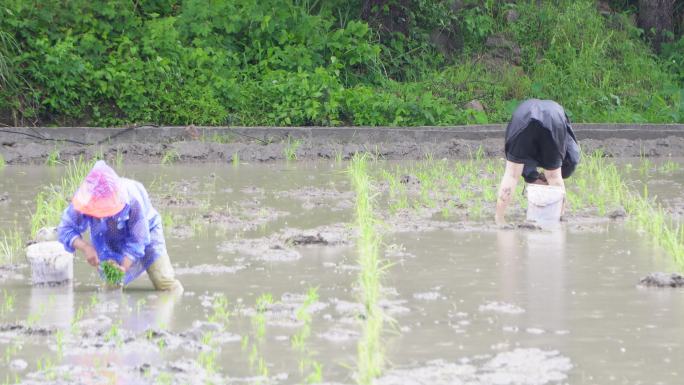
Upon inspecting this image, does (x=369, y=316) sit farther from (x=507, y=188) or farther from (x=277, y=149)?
(x=277, y=149)

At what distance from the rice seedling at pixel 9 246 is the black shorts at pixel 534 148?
3.40 meters

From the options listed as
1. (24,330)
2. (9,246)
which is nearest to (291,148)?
(9,246)

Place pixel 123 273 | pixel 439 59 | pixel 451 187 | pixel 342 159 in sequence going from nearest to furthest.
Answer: pixel 123 273 → pixel 451 187 → pixel 342 159 → pixel 439 59

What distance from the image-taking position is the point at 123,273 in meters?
6.57

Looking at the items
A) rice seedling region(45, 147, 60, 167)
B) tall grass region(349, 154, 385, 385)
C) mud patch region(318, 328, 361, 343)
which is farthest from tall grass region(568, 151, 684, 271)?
rice seedling region(45, 147, 60, 167)

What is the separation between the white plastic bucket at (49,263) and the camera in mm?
6715

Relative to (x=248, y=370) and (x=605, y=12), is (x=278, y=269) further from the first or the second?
(x=605, y=12)

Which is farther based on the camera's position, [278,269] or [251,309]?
[278,269]

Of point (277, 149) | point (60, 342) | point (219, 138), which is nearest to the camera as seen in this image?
point (60, 342)

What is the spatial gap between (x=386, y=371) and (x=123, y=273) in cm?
209

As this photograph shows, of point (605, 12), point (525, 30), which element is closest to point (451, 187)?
point (525, 30)

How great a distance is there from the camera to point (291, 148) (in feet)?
46.2

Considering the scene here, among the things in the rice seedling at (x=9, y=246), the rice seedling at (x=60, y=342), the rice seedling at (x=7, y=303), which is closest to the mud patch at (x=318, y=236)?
the rice seedling at (x=9, y=246)

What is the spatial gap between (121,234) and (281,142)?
8.07 meters
